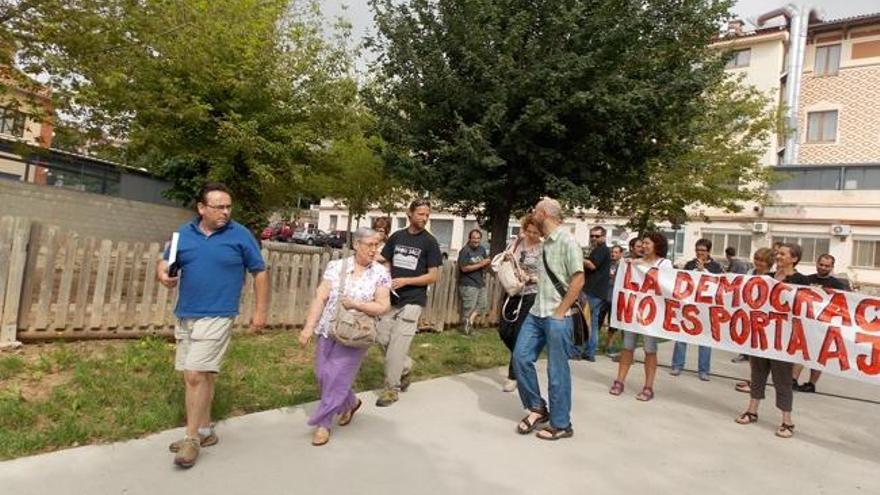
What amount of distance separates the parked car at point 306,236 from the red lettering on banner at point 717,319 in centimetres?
3782

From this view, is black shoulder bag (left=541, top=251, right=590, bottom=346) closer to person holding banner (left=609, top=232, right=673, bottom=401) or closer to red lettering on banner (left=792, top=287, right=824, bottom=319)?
person holding banner (left=609, top=232, right=673, bottom=401)

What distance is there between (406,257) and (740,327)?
3396mm

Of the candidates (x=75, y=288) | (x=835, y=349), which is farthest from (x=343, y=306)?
(x=835, y=349)

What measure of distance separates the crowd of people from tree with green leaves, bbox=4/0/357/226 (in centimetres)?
672

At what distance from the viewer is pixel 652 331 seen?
686cm

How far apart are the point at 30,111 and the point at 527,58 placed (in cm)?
821

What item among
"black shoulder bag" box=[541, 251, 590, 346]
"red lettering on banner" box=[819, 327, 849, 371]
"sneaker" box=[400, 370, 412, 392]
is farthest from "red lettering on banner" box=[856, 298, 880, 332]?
"sneaker" box=[400, 370, 412, 392]

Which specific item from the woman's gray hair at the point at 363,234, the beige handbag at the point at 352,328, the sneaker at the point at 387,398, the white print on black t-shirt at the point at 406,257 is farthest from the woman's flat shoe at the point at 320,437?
the white print on black t-shirt at the point at 406,257

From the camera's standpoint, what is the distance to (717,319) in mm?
6645

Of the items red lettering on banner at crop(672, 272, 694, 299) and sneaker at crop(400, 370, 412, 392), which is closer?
sneaker at crop(400, 370, 412, 392)

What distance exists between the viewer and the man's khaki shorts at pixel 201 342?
396 cm

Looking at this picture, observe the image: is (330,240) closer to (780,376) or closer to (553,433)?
(780,376)

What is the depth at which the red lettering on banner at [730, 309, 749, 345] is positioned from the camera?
6.28 m

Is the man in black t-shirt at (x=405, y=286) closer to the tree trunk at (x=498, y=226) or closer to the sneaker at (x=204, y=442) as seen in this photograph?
the sneaker at (x=204, y=442)
